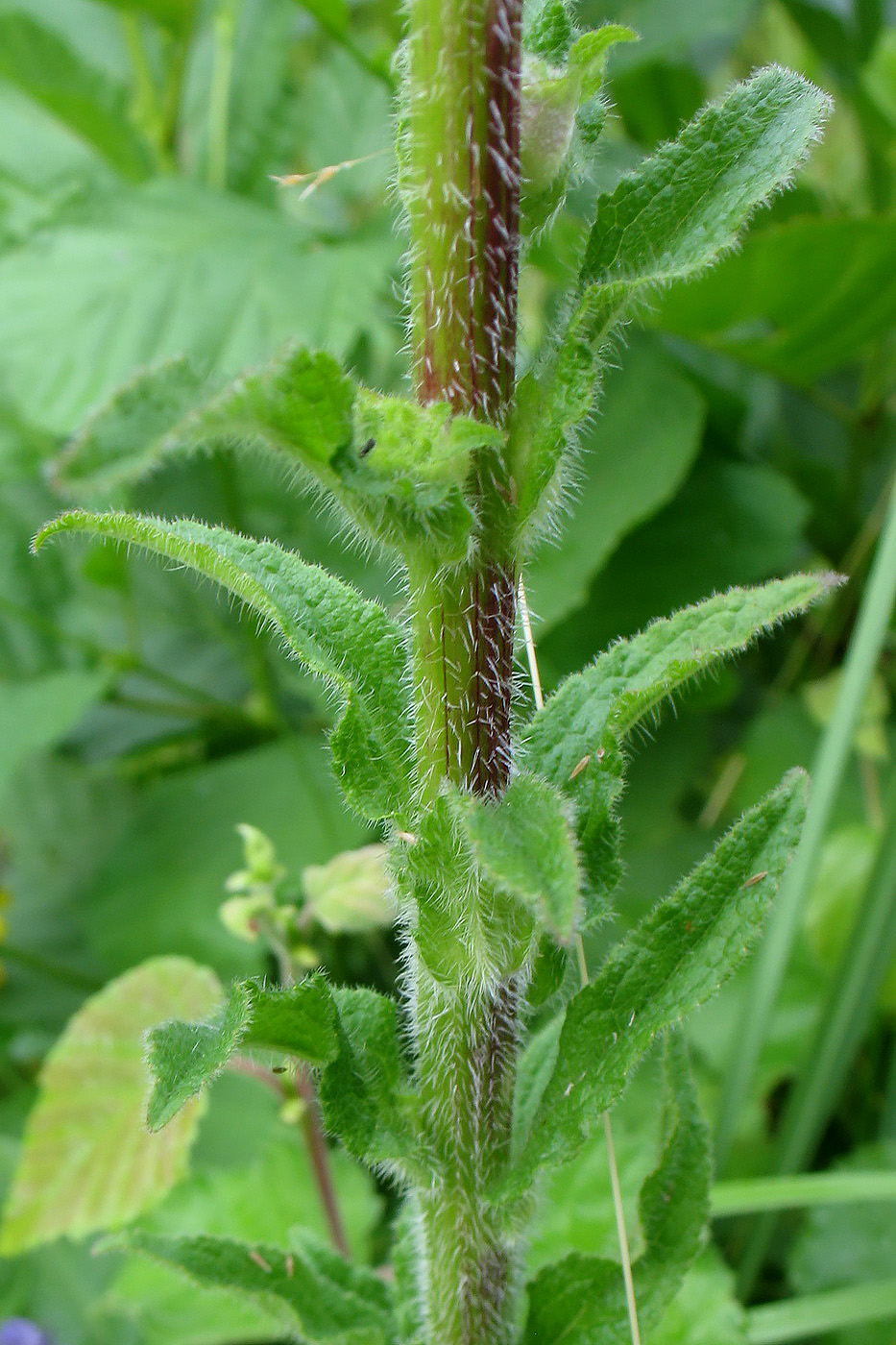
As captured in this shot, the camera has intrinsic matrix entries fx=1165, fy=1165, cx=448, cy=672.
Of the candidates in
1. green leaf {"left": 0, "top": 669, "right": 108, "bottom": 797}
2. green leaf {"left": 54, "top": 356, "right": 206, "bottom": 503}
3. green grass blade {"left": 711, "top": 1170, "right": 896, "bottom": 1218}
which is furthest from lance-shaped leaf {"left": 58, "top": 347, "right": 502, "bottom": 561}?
green leaf {"left": 0, "top": 669, "right": 108, "bottom": 797}

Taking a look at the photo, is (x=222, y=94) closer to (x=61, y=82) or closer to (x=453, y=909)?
(x=61, y=82)

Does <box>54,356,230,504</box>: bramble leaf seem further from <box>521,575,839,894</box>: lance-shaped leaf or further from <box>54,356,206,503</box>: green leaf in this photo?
<box>521,575,839,894</box>: lance-shaped leaf

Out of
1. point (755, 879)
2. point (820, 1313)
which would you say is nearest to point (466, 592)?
point (755, 879)

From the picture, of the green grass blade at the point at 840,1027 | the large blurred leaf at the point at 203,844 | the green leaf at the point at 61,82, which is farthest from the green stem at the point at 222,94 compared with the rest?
the green grass blade at the point at 840,1027

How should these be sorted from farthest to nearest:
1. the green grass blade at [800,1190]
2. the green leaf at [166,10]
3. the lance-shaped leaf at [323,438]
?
the green leaf at [166,10], the green grass blade at [800,1190], the lance-shaped leaf at [323,438]

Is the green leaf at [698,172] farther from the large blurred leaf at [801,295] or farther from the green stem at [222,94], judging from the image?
the green stem at [222,94]

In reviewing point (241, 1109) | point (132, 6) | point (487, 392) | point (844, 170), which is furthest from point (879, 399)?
point (487, 392)
